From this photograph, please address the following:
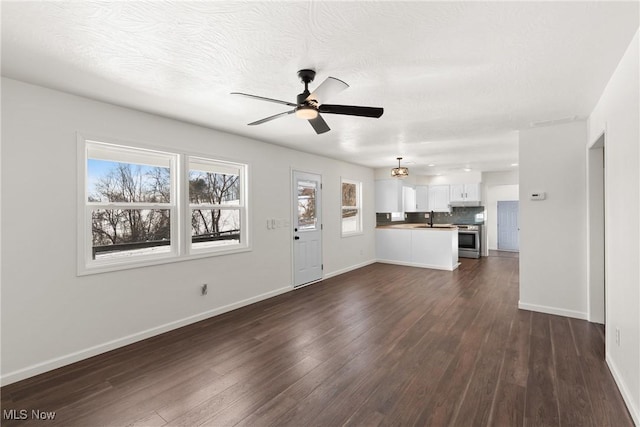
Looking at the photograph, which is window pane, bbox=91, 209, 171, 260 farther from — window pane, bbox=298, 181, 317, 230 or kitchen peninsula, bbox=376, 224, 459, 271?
kitchen peninsula, bbox=376, 224, 459, 271

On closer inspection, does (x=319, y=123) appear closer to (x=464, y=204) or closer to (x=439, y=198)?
(x=439, y=198)

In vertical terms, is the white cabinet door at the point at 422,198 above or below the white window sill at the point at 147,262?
above

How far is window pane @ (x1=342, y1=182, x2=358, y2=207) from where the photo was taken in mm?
6777

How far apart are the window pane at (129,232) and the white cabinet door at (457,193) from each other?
24.5ft

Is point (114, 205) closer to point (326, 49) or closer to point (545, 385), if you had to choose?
point (326, 49)

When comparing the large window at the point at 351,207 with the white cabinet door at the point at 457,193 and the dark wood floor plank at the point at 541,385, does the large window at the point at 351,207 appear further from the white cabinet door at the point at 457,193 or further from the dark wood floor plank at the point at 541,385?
the dark wood floor plank at the point at 541,385

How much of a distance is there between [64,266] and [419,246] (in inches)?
249

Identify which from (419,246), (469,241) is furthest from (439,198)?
(419,246)

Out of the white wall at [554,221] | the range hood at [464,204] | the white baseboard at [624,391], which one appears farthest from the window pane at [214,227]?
the range hood at [464,204]

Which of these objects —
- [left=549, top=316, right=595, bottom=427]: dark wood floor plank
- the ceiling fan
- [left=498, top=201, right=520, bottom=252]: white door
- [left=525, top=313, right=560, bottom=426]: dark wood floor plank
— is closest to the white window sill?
the ceiling fan

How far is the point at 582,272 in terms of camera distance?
11.7 ft

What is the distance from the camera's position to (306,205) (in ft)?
17.9

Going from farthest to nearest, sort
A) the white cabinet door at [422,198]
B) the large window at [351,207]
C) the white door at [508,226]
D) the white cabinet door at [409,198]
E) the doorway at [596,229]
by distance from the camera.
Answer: the white door at [508,226]
the white cabinet door at [422,198]
the white cabinet door at [409,198]
the large window at [351,207]
the doorway at [596,229]

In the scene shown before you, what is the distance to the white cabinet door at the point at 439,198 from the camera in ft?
27.8
